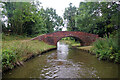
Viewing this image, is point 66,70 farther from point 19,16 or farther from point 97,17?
point 19,16

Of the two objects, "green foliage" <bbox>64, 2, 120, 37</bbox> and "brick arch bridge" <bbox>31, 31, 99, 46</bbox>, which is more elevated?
"green foliage" <bbox>64, 2, 120, 37</bbox>

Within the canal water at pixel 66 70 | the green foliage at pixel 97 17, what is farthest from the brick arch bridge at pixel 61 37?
the canal water at pixel 66 70

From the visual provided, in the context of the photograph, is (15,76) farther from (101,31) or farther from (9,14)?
(101,31)

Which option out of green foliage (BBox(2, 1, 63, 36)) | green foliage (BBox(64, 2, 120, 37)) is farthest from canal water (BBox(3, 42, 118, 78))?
green foliage (BBox(2, 1, 63, 36))

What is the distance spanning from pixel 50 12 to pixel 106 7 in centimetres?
2827

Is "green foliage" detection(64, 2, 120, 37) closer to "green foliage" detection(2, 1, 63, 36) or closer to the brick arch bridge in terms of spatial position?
the brick arch bridge

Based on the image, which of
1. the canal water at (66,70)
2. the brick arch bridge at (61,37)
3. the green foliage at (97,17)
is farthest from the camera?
the brick arch bridge at (61,37)

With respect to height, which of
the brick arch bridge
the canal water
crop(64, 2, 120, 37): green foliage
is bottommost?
the canal water

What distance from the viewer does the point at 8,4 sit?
15.5 m

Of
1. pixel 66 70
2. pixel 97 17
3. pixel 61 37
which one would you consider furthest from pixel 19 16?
pixel 66 70

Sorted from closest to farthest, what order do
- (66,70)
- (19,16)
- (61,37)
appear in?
(66,70) → (19,16) → (61,37)

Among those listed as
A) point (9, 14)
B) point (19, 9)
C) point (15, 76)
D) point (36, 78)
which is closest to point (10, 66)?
point (15, 76)

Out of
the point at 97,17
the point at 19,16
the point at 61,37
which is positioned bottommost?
the point at 61,37

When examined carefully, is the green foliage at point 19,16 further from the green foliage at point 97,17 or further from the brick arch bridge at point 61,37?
the green foliage at point 97,17
